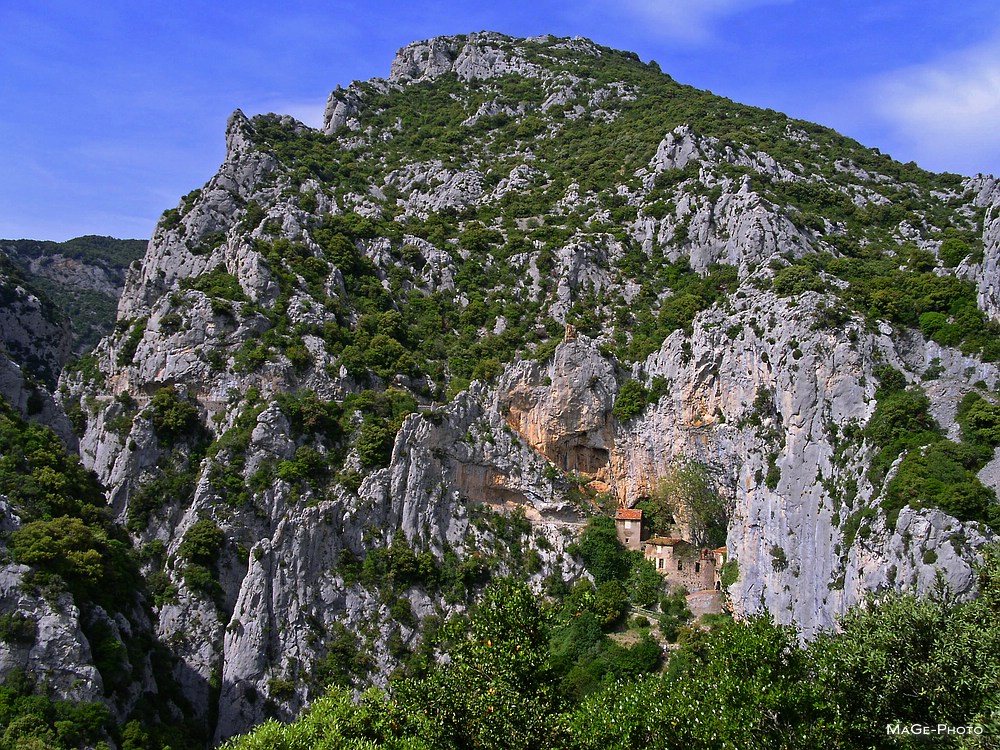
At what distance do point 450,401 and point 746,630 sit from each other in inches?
1475

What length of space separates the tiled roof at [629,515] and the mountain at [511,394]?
225cm

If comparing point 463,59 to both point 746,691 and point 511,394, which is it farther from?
point 746,691

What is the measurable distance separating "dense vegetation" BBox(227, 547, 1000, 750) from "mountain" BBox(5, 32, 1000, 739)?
361 inches

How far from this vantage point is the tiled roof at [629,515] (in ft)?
185

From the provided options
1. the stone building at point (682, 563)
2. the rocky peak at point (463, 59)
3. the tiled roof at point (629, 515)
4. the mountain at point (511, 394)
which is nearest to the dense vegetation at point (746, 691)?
the mountain at point (511, 394)

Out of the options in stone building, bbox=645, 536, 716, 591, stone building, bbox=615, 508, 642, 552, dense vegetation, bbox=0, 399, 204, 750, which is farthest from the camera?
stone building, bbox=615, 508, 642, 552

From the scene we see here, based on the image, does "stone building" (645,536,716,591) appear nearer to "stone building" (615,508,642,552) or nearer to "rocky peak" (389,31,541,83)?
"stone building" (615,508,642,552)

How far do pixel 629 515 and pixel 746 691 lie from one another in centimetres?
3335

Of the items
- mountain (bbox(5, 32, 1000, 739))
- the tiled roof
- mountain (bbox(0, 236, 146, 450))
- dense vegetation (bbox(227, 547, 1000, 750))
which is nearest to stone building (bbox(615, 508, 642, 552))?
the tiled roof

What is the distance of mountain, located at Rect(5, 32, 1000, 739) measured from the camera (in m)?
43.7

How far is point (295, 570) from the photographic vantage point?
52.8 metres

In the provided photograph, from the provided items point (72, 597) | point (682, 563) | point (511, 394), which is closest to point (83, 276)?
point (511, 394)

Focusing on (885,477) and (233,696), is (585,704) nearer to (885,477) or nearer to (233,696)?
(885,477)

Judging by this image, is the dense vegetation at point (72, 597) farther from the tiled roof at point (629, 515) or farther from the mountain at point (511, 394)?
the tiled roof at point (629, 515)
